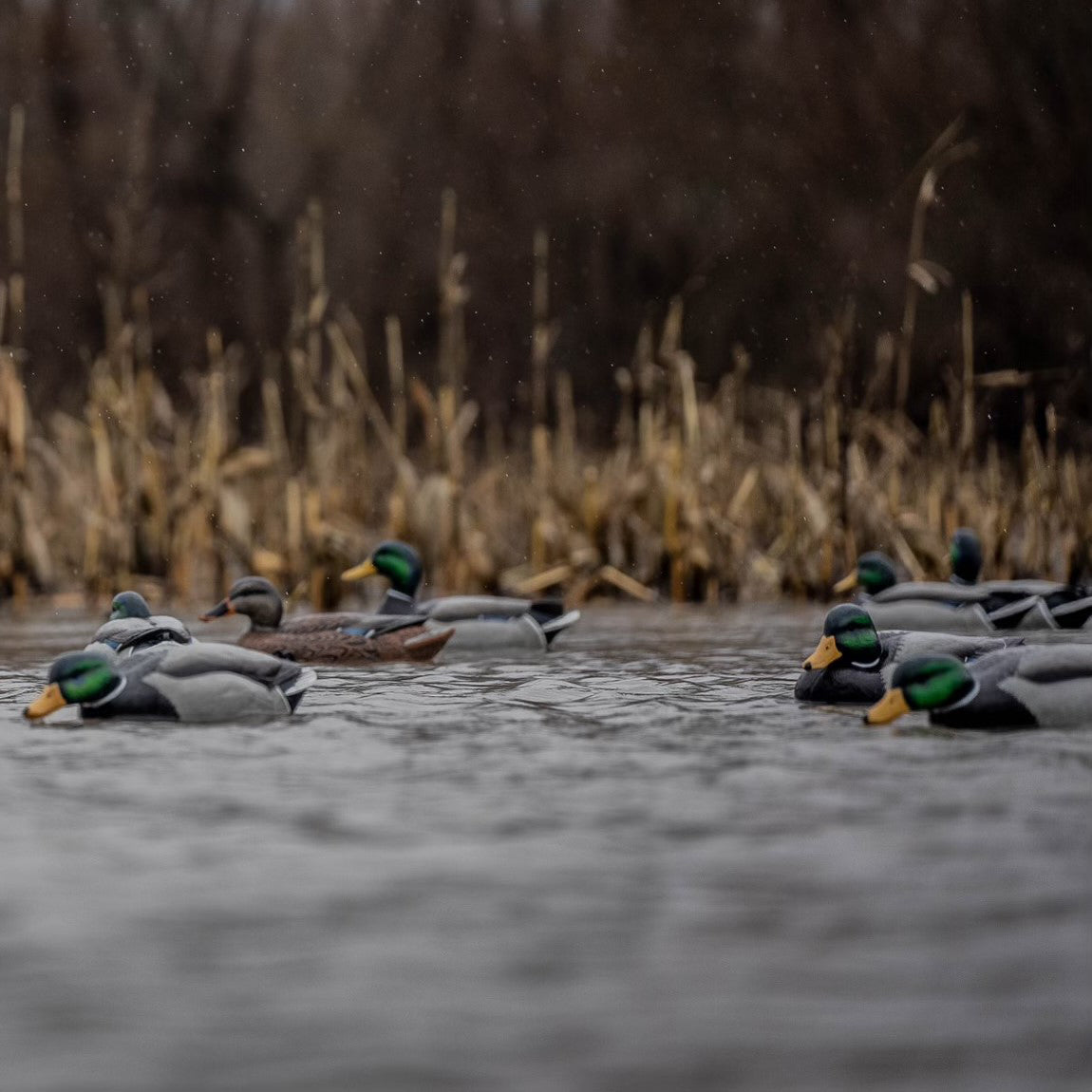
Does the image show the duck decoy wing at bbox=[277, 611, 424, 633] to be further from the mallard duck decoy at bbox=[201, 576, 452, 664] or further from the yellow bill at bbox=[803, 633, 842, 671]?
the yellow bill at bbox=[803, 633, 842, 671]

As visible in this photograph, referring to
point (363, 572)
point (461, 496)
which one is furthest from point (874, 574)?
point (363, 572)

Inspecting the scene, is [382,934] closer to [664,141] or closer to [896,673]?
[896,673]

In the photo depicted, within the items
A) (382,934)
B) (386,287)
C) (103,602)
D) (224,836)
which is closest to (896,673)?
(224,836)

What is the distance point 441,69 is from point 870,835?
21629mm

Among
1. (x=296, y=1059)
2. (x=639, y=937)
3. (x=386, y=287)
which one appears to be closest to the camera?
(x=296, y=1059)

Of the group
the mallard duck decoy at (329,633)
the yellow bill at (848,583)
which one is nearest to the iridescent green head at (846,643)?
the mallard duck decoy at (329,633)

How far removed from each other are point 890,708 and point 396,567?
4.78m

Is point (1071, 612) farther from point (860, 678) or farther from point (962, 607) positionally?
point (860, 678)

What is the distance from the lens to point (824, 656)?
26.0ft

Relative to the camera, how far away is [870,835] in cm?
525

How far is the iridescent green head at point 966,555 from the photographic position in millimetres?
12445

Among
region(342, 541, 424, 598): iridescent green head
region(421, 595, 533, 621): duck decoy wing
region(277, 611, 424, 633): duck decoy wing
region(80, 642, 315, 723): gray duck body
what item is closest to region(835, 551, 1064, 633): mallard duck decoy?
region(421, 595, 533, 621): duck decoy wing

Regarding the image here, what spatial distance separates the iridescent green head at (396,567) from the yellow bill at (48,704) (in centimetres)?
400

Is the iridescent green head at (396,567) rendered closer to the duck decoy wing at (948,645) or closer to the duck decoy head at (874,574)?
the duck decoy head at (874,574)
